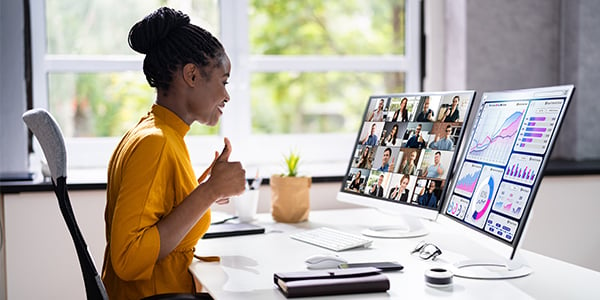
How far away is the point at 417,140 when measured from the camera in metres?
1.91

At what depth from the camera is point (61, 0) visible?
9.22 feet

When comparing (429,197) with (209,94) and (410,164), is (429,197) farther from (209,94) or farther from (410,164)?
(209,94)

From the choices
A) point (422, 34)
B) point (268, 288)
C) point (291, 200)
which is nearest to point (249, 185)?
point (291, 200)

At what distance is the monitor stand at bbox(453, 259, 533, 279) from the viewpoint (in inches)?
57.7

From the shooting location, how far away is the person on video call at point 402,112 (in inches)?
78.5

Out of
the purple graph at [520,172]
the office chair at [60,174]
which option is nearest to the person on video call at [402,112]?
the purple graph at [520,172]

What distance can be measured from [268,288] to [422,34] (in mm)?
2005

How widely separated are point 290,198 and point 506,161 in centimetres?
89

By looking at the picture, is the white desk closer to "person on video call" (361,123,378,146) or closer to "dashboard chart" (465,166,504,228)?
"dashboard chart" (465,166,504,228)

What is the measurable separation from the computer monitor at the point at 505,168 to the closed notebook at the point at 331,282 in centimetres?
23

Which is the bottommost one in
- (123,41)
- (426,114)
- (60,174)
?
(60,174)

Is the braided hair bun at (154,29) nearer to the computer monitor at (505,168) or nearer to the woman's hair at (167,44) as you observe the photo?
the woman's hair at (167,44)

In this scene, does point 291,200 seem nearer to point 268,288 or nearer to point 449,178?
point 449,178

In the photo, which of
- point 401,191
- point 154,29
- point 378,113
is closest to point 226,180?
point 154,29
